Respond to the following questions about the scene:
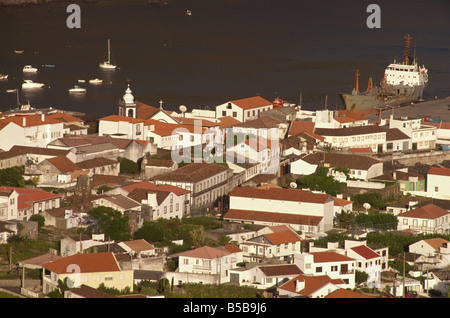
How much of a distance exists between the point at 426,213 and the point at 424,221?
294 millimetres

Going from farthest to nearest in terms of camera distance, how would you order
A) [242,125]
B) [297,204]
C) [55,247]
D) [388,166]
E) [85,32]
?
[85,32]
[242,125]
[388,166]
[297,204]
[55,247]

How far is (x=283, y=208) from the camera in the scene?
92.1ft

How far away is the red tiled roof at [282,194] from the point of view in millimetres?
27938

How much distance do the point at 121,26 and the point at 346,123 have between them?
44621 millimetres

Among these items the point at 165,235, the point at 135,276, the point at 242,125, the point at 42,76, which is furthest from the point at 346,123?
the point at 42,76

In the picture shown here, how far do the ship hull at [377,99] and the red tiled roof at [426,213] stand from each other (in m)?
18.7

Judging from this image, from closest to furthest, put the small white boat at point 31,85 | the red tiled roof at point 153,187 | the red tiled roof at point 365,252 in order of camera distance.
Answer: the red tiled roof at point 365,252
the red tiled roof at point 153,187
the small white boat at point 31,85

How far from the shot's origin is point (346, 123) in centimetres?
3847

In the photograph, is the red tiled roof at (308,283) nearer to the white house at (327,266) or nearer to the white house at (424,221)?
the white house at (327,266)

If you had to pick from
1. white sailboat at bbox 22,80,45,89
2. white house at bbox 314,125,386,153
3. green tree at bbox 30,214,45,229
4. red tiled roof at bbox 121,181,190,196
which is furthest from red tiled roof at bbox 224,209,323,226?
white sailboat at bbox 22,80,45,89

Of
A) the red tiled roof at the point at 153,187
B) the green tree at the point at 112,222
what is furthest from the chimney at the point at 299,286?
the red tiled roof at the point at 153,187

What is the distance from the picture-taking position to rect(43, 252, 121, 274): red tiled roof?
22.0 metres

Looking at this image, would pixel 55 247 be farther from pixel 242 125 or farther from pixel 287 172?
pixel 242 125

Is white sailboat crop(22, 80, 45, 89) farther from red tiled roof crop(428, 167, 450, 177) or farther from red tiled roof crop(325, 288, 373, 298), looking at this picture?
red tiled roof crop(325, 288, 373, 298)
